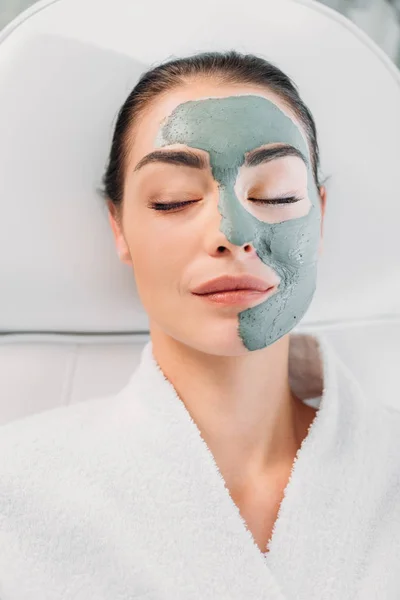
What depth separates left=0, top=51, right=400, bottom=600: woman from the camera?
0.73 m

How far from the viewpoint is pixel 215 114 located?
0.75 meters

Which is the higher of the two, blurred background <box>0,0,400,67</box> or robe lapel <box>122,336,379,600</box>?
blurred background <box>0,0,400,67</box>

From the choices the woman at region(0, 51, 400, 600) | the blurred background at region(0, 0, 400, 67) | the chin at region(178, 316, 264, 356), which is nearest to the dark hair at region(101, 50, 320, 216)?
the woman at region(0, 51, 400, 600)

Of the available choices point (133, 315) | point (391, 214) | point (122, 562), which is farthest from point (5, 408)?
point (391, 214)

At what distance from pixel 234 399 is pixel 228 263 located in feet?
0.61

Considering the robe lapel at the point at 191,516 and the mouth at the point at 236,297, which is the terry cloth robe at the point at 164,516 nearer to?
the robe lapel at the point at 191,516

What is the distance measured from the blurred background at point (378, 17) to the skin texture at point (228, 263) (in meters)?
0.64

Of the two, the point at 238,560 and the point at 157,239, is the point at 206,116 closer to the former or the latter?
the point at 157,239

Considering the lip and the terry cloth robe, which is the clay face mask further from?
the terry cloth robe

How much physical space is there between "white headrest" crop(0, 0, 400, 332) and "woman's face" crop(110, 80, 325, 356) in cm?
21

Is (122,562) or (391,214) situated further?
(391,214)

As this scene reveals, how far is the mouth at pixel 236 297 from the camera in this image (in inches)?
28.5

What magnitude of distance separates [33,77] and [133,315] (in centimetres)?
39

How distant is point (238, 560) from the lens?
28.8 inches
